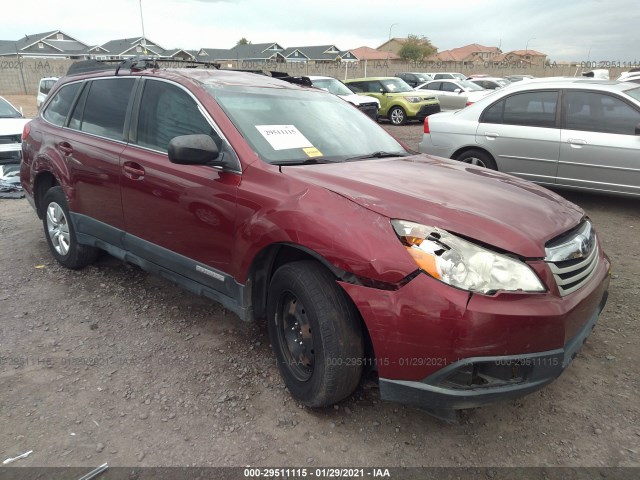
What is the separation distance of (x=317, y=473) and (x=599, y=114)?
18.5 feet

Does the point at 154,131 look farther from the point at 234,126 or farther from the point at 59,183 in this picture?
the point at 59,183

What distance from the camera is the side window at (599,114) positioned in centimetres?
565

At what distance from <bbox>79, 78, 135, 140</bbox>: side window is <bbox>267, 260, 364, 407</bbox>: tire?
1.96 m

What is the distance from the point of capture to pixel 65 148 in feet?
13.5

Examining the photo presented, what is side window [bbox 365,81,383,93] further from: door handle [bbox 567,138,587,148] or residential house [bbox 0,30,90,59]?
residential house [bbox 0,30,90,59]

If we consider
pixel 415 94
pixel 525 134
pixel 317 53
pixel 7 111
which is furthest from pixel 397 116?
pixel 317 53

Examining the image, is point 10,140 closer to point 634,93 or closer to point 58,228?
point 58,228

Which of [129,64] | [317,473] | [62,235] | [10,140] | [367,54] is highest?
[367,54]

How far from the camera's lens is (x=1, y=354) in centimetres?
315

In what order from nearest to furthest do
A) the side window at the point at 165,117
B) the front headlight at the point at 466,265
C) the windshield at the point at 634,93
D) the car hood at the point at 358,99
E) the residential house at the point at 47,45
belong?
the front headlight at the point at 466,265, the side window at the point at 165,117, the windshield at the point at 634,93, the car hood at the point at 358,99, the residential house at the point at 47,45

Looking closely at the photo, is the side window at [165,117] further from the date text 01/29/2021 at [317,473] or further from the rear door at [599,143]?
the rear door at [599,143]

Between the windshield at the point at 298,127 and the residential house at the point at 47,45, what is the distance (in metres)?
60.8

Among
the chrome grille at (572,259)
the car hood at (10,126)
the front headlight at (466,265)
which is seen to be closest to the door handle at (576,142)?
the chrome grille at (572,259)

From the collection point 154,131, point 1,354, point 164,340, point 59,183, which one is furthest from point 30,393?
point 59,183
